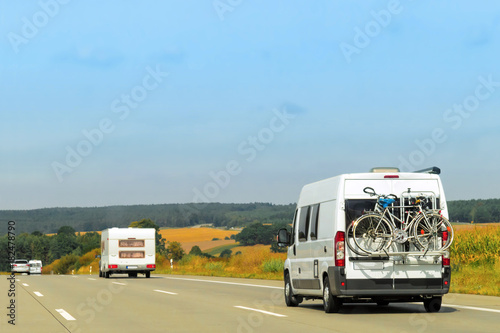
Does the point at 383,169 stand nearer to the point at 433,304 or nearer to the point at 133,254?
the point at 433,304

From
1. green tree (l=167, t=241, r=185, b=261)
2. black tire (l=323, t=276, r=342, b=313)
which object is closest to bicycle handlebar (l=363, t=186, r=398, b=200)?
black tire (l=323, t=276, r=342, b=313)

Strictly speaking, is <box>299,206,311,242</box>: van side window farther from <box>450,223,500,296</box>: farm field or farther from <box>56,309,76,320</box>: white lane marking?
<box>450,223,500,296</box>: farm field

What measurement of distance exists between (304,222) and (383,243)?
8.32ft

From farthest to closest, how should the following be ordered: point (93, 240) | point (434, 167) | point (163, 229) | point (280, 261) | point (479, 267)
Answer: point (93, 240)
point (163, 229)
point (280, 261)
point (479, 267)
point (434, 167)

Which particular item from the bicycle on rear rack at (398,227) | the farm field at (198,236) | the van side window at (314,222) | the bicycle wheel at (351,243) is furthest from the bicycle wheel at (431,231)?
the farm field at (198,236)

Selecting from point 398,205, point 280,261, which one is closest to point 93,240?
point 280,261

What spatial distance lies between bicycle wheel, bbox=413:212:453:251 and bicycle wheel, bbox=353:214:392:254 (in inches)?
20.7

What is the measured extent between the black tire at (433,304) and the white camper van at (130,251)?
92.3 feet

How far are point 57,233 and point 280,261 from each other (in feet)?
479

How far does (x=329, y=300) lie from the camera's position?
1457 centimetres

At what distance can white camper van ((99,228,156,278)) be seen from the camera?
1645 inches

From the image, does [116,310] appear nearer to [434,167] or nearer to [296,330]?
[296,330]

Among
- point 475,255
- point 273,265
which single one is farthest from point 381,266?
point 273,265

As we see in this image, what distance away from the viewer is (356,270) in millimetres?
14023
